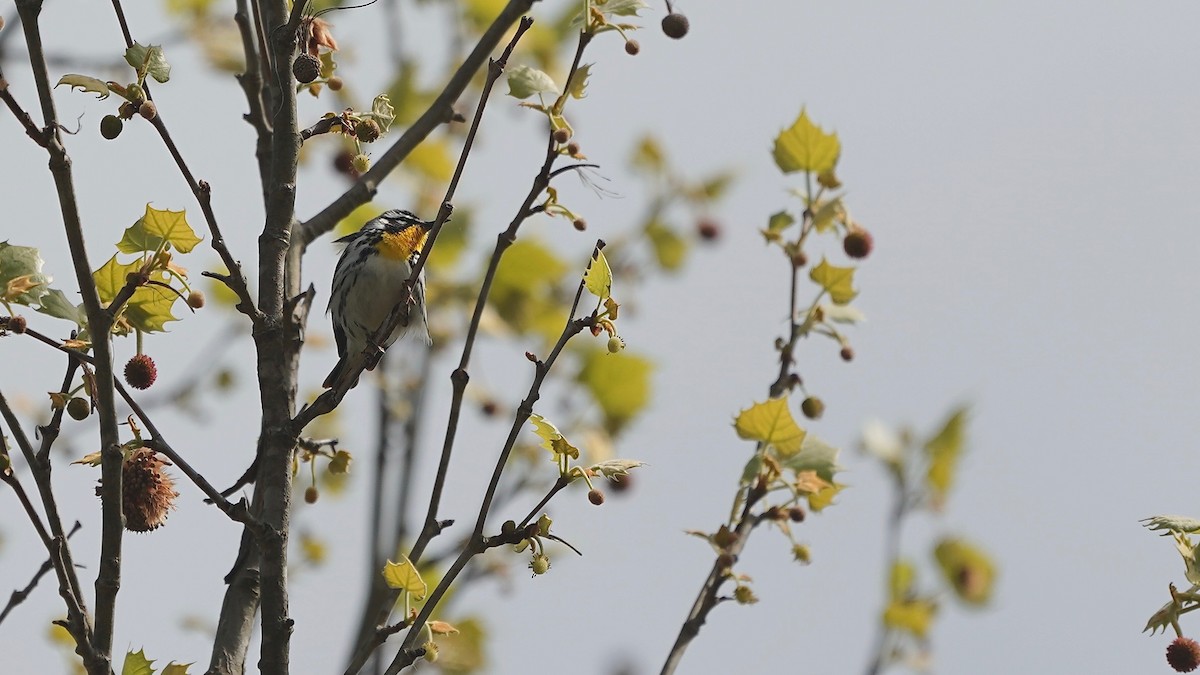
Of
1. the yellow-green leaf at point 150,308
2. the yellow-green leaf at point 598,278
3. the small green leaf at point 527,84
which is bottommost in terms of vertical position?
the yellow-green leaf at point 598,278

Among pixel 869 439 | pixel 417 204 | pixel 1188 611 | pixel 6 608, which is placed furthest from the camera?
pixel 417 204

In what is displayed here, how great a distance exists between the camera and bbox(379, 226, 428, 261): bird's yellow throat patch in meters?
5.79

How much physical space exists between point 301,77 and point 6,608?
1.37 m

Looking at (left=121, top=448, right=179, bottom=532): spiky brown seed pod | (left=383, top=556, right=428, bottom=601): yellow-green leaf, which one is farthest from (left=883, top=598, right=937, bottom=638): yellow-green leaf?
(left=121, top=448, right=179, bottom=532): spiky brown seed pod

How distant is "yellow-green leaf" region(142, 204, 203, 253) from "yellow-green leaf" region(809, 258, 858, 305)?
1721mm

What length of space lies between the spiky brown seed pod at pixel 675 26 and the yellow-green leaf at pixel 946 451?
1.94 metres

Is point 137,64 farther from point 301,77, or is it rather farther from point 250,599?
point 250,599

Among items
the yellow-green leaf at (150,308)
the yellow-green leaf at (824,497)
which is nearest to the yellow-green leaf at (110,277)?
the yellow-green leaf at (150,308)

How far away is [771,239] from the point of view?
364cm

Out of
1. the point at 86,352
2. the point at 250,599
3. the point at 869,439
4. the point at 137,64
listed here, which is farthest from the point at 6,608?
the point at 869,439

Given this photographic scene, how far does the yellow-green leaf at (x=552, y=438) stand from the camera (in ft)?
8.21

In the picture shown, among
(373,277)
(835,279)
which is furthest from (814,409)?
(373,277)

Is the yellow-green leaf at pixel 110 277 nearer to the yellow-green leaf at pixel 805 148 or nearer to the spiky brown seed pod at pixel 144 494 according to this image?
the spiky brown seed pod at pixel 144 494

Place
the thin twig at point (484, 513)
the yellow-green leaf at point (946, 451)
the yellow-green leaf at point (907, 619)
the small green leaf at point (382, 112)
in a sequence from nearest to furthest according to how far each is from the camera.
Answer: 1. the thin twig at point (484, 513)
2. the small green leaf at point (382, 112)
3. the yellow-green leaf at point (907, 619)
4. the yellow-green leaf at point (946, 451)
